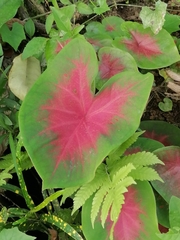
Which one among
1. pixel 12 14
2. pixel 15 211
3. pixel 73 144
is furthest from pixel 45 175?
pixel 12 14

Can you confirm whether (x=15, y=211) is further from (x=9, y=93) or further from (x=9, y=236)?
(x=9, y=93)

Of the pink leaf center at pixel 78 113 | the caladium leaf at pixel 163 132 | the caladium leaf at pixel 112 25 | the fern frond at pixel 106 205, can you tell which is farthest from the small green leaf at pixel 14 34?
the fern frond at pixel 106 205

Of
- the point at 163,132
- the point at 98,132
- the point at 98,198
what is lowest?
the point at 163,132

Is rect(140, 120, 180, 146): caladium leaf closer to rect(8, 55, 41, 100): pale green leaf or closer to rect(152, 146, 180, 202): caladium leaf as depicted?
rect(152, 146, 180, 202): caladium leaf

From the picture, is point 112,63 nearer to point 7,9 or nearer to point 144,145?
point 144,145

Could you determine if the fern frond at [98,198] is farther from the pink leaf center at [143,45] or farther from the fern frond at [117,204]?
the pink leaf center at [143,45]

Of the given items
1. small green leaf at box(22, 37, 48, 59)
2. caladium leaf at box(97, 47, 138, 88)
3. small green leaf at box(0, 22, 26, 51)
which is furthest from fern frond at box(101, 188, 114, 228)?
small green leaf at box(0, 22, 26, 51)

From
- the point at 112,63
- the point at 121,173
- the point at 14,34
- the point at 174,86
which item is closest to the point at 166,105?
the point at 174,86
